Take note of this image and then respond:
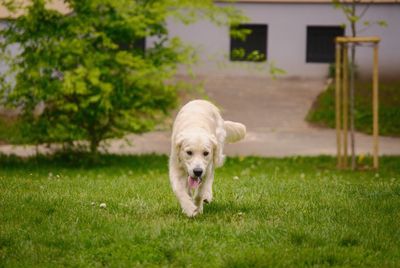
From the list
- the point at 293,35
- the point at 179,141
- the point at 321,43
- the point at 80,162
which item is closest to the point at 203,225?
the point at 179,141

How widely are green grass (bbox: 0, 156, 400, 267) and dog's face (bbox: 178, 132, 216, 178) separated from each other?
43 centimetres

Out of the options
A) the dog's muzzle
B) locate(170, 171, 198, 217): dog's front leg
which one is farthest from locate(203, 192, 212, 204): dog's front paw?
the dog's muzzle

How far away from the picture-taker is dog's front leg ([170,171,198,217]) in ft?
22.6

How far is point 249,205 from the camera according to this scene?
7465mm

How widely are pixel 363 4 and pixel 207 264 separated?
65.0 feet

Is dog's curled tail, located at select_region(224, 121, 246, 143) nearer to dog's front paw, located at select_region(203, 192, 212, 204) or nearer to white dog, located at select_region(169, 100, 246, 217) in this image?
white dog, located at select_region(169, 100, 246, 217)

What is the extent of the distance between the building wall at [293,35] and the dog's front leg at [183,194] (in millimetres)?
17227

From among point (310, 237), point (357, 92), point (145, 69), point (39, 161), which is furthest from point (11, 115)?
point (310, 237)

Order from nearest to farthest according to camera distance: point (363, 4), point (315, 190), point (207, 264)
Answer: point (207, 264) → point (315, 190) → point (363, 4)

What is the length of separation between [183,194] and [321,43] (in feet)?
61.4

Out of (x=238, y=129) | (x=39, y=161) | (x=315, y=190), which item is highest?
(x=238, y=129)

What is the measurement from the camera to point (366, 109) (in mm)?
20453

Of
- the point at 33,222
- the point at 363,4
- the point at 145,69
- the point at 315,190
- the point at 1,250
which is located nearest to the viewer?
the point at 1,250

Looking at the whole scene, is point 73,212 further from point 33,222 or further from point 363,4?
point 363,4
